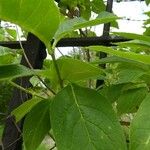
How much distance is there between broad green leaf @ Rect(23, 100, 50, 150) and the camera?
65 cm

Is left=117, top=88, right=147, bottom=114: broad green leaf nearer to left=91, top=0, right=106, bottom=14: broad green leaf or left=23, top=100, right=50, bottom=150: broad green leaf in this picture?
left=23, top=100, right=50, bottom=150: broad green leaf

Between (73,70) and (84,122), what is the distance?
0.28ft

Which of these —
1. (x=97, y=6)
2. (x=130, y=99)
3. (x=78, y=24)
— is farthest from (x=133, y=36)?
(x=97, y=6)

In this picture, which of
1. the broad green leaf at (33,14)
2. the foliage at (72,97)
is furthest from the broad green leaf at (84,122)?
the broad green leaf at (33,14)

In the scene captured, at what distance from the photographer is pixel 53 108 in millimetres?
571

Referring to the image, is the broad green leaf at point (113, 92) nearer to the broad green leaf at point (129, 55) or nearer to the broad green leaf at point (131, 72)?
the broad green leaf at point (131, 72)

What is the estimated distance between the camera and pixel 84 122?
22.2 inches

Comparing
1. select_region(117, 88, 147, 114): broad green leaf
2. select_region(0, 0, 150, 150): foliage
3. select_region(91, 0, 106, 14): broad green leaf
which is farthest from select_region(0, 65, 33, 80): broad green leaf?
select_region(91, 0, 106, 14): broad green leaf

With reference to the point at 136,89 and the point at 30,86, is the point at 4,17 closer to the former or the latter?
the point at 136,89

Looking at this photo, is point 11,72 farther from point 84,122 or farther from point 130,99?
point 130,99

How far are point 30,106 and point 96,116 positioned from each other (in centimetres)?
19

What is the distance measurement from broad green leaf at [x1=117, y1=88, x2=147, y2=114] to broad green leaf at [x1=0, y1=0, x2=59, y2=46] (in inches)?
10.4

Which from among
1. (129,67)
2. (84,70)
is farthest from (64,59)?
(129,67)

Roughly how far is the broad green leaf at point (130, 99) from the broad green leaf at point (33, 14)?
26 centimetres
